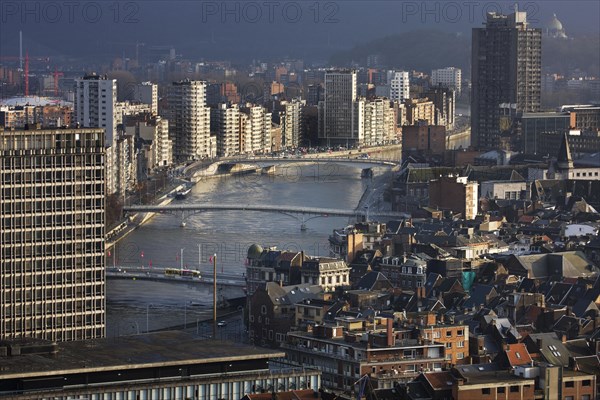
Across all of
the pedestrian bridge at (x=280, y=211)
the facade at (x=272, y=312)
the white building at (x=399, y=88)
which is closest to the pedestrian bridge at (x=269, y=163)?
the pedestrian bridge at (x=280, y=211)

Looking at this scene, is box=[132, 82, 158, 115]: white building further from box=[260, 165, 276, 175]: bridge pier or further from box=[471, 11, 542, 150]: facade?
box=[471, 11, 542, 150]: facade

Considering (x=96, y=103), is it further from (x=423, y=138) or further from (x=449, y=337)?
(x=449, y=337)

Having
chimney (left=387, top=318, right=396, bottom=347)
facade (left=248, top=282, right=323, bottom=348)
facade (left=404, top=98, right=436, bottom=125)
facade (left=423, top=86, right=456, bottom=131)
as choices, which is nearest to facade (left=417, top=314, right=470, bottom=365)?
chimney (left=387, top=318, right=396, bottom=347)

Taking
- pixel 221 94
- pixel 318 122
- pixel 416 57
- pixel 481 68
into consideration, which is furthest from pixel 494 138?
pixel 416 57

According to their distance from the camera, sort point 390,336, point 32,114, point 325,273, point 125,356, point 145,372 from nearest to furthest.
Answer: point 145,372
point 125,356
point 390,336
point 325,273
point 32,114

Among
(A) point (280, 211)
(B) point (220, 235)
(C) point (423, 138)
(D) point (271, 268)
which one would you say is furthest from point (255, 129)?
(D) point (271, 268)

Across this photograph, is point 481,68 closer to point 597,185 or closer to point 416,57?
point 597,185

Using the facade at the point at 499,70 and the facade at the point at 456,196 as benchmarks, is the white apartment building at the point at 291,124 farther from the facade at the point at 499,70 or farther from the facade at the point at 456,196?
the facade at the point at 456,196
